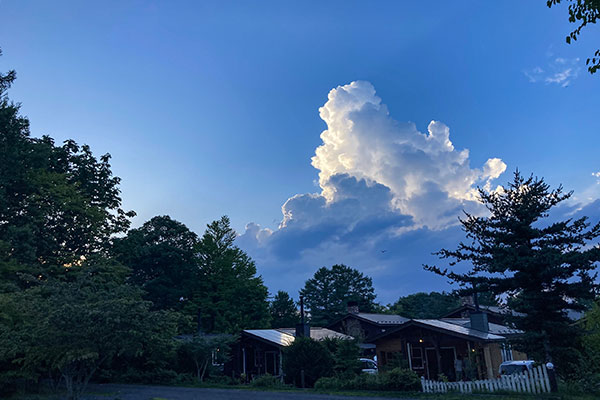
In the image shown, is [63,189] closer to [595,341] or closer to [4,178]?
[4,178]

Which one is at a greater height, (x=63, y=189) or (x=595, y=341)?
(x=63, y=189)

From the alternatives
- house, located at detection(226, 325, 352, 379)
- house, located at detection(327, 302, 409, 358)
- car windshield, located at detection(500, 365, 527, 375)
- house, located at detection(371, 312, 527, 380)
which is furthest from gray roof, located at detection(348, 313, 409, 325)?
car windshield, located at detection(500, 365, 527, 375)

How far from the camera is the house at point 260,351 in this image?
Answer: 112ft

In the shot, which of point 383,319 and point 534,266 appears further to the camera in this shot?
point 383,319

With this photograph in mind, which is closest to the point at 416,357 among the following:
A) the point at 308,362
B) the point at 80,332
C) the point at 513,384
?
the point at 308,362

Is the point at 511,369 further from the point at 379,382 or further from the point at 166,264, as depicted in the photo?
the point at 166,264

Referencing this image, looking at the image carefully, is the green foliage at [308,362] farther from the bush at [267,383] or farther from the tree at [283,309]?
the tree at [283,309]

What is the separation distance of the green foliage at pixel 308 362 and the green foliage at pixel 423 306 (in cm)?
5862

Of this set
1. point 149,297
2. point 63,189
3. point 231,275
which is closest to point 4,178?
point 63,189

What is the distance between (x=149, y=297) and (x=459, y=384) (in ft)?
152

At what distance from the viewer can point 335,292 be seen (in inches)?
3329

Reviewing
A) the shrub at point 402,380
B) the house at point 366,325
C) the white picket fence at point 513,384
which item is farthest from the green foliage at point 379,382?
the house at point 366,325

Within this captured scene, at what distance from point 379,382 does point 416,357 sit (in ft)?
33.4

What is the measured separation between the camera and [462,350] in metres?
28.9
